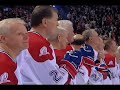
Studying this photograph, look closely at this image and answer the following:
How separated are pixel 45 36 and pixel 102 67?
3.77ft

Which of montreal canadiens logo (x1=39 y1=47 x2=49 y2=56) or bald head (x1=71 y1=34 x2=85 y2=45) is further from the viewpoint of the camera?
bald head (x1=71 y1=34 x2=85 y2=45)

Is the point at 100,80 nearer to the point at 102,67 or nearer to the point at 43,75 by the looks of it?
the point at 102,67

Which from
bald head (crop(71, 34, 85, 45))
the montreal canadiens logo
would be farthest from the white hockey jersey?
bald head (crop(71, 34, 85, 45))

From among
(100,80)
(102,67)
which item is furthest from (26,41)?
(102,67)

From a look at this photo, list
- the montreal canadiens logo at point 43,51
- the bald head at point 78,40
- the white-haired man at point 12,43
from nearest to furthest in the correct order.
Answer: the white-haired man at point 12,43 < the montreal canadiens logo at point 43,51 < the bald head at point 78,40

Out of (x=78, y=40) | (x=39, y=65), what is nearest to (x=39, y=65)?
(x=39, y=65)

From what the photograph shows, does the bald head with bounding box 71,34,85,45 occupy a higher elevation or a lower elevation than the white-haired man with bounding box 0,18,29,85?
lower

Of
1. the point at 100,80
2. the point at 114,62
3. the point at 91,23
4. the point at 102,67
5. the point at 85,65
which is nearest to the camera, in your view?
the point at 85,65

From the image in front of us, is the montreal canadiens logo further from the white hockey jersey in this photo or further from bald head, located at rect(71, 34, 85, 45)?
bald head, located at rect(71, 34, 85, 45)

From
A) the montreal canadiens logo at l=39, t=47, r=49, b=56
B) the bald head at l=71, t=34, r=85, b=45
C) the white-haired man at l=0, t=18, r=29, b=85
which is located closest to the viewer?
the white-haired man at l=0, t=18, r=29, b=85

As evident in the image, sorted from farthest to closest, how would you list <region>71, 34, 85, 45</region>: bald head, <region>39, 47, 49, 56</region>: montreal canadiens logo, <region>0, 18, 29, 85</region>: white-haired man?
<region>71, 34, 85, 45</region>: bald head → <region>39, 47, 49, 56</region>: montreal canadiens logo → <region>0, 18, 29, 85</region>: white-haired man

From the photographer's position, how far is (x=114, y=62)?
129 inches

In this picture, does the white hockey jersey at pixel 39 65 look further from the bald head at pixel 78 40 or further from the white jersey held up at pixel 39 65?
the bald head at pixel 78 40

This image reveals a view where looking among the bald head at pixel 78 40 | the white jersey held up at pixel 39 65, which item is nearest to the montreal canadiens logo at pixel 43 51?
the white jersey held up at pixel 39 65
